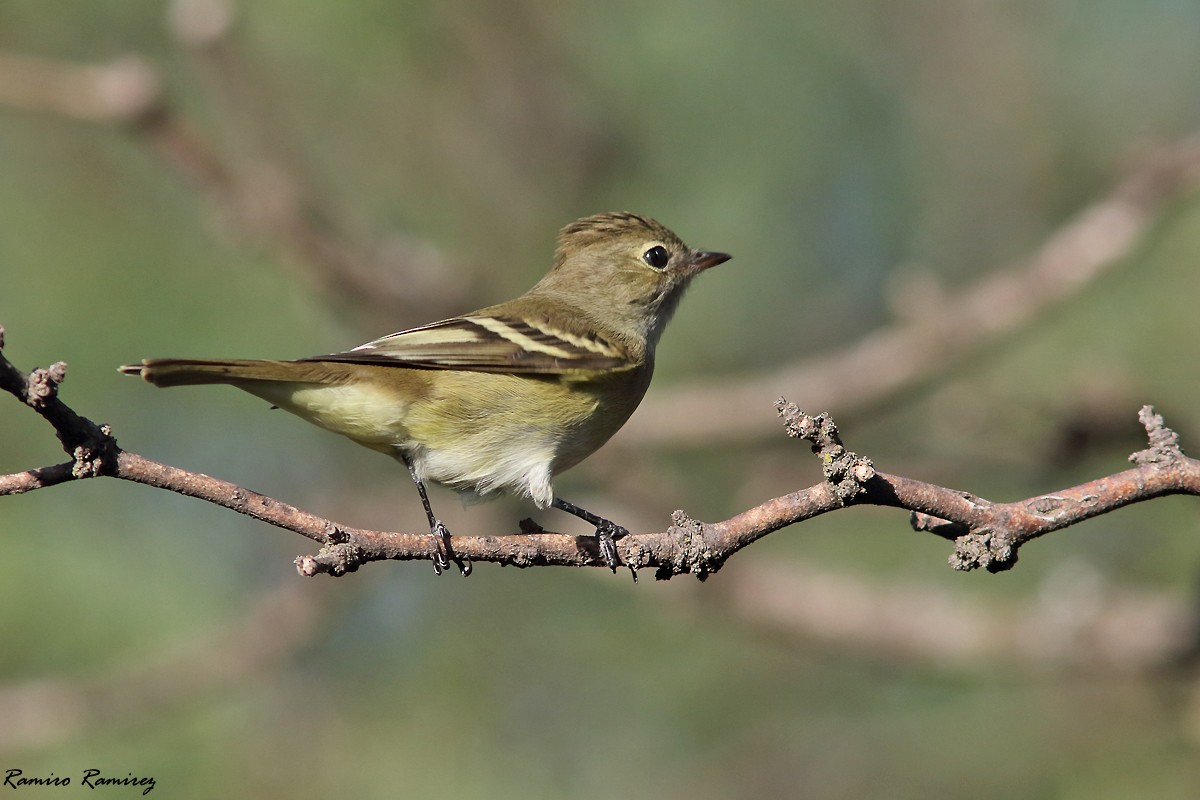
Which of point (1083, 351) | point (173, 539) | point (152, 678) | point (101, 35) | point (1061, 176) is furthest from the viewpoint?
point (1061, 176)

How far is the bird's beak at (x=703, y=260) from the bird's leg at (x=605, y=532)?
2.02 m

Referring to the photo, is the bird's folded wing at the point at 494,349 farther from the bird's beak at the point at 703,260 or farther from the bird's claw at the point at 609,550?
the bird's beak at the point at 703,260

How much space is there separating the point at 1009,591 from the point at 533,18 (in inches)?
236

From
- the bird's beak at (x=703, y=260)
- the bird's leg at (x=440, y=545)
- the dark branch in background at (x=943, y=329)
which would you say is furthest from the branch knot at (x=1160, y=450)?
the dark branch in background at (x=943, y=329)

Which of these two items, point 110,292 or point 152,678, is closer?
point 152,678

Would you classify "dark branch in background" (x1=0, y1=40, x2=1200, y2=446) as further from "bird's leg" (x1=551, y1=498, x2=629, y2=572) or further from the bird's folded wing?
"bird's leg" (x1=551, y1=498, x2=629, y2=572)

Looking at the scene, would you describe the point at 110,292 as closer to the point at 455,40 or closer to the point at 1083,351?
the point at 455,40

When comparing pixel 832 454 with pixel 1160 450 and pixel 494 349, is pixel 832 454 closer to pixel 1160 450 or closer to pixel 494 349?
pixel 1160 450

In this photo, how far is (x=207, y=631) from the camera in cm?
775

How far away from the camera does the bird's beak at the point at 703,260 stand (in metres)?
6.71

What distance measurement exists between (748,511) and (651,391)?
5.89 meters

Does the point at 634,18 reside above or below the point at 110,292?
above

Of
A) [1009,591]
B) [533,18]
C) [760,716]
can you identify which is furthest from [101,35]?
[1009,591]

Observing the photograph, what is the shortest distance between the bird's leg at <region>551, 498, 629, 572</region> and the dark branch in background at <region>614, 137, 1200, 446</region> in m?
3.56
